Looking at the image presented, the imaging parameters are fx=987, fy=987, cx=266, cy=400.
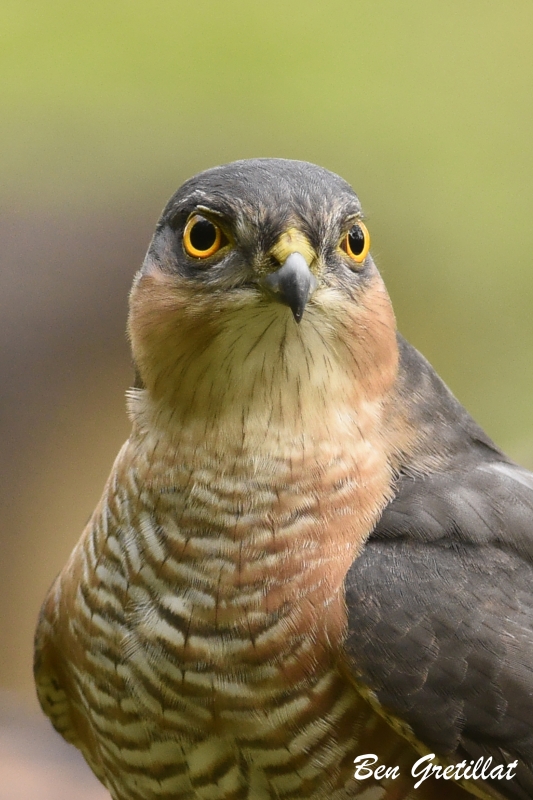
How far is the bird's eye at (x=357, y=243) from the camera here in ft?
5.91

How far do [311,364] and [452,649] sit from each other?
544 millimetres

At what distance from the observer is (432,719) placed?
1.63 m

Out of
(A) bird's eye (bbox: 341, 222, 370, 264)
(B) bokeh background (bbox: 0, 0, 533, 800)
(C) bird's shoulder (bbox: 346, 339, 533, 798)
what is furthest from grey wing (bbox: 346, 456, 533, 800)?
(B) bokeh background (bbox: 0, 0, 533, 800)

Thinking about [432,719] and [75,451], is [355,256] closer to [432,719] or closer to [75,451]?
[432,719]

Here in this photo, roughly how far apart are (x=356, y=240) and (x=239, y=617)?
714mm

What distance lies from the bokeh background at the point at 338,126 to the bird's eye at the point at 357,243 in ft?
9.57

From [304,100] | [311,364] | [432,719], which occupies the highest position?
[304,100]

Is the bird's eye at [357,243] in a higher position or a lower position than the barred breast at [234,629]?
higher

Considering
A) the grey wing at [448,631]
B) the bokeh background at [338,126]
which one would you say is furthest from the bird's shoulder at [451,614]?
the bokeh background at [338,126]

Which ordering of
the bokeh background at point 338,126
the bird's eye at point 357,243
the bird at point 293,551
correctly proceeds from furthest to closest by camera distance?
the bokeh background at point 338,126
the bird's eye at point 357,243
the bird at point 293,551

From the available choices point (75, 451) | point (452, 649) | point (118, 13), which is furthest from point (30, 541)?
point (452, 649)

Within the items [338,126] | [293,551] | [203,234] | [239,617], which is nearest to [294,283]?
[203,234]

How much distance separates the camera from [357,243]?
183 cm

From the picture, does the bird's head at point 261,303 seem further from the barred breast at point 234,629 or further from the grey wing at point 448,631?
the grey wing at point 448,631
